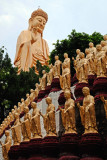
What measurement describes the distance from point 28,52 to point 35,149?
28.5 metres

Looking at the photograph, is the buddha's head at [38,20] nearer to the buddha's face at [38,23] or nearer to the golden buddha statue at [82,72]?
the buddha's face at [38,23]

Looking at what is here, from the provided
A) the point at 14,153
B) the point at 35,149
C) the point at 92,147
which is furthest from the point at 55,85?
the point at 92,147

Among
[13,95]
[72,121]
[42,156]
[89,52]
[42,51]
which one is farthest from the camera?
[42,51]

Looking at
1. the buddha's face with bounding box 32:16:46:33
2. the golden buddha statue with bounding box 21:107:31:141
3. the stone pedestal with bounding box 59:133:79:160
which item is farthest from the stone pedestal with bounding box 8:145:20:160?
the buddha's face with bounding box 32:16:46:33

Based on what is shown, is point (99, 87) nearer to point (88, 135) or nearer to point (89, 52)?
point (88, 135)

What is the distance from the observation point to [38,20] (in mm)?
38906

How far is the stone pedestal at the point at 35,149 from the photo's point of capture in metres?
9.91

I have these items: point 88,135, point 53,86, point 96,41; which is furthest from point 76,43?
point 88,135

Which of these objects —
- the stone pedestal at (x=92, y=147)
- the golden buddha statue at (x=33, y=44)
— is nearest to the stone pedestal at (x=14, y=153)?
the stone pedestal at (x=92, y=147)

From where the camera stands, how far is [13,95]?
2291 centimetres

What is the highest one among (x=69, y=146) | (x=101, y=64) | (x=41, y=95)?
(x=41, y=95)

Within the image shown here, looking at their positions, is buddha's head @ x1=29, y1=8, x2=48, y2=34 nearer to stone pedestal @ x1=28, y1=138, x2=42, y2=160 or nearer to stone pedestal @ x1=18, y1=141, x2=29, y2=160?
stone pedestal @ x1=18, y1=141, x2=29, y2=160

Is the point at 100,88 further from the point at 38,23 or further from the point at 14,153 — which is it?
the point at 38,23

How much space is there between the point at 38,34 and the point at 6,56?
1360cm
